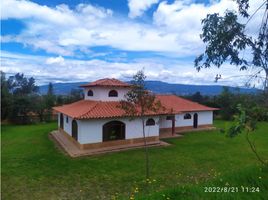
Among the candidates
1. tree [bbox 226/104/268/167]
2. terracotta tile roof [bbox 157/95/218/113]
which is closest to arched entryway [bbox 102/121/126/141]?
terracotta tile roof [bbox 157/95/218/113]

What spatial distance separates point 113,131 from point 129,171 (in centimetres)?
565

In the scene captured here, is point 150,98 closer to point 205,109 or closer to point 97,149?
point 97,149

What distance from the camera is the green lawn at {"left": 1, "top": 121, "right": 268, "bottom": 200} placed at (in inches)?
223

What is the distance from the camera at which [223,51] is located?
18.3ft

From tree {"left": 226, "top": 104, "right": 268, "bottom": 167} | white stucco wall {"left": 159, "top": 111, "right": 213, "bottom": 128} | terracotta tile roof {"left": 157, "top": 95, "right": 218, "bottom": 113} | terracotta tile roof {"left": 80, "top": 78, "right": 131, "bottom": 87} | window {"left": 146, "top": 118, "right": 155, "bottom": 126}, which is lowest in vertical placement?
white stucco wall {"left": 159, "top": 111, "right": 213, "bottom": 128}

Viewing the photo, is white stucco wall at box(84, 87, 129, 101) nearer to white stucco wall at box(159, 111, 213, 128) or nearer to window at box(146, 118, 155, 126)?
window at box(146, 118, 155, 126)

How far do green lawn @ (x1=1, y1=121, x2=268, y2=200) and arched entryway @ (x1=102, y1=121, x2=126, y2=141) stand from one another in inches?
74.9

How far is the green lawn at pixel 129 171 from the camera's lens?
223 inches

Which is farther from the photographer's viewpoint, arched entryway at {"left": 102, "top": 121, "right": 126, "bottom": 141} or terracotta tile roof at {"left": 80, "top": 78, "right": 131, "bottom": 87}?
terracotta tile roof at {"left": 80, "top": 78, "right": 131, "bottom": 87}

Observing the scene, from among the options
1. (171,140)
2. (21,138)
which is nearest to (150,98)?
(171,140)

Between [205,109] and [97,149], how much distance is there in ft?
48.9

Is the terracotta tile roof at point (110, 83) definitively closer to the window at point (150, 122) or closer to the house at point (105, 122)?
the house at point (105, 122)

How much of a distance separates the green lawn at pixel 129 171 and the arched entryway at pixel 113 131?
1904 mm

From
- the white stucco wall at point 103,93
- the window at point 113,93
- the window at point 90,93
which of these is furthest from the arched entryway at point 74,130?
the window at point 113,93
